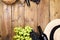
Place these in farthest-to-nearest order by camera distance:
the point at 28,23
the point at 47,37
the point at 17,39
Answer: the point at 28,23, the point at 47,37, the point at 17,39

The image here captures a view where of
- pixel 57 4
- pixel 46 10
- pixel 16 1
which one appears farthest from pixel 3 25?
pixel 57 4

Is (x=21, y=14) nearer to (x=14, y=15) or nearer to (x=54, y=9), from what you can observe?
(x=14, y=15)

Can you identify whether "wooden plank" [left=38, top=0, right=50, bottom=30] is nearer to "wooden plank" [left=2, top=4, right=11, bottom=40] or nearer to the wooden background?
the wooden background

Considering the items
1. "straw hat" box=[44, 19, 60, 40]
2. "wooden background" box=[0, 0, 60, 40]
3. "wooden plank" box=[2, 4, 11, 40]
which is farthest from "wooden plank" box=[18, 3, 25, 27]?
"straw hat" box=[44, 19, 60, 40]

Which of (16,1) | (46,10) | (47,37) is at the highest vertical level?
(16,1)

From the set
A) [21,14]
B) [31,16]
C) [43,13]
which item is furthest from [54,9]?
[21,14]

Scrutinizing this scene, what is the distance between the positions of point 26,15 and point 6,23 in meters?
0.25

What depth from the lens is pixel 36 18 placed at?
180 centimetres

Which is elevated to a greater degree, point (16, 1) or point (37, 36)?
point (16, 1)

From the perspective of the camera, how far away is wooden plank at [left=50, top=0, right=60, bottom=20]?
1824 mm

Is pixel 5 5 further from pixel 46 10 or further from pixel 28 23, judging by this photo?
pixel 46 10

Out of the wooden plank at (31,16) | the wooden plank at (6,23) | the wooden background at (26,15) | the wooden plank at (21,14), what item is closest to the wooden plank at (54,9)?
the wooden background at (26,15)

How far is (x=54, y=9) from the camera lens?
6.00 feet

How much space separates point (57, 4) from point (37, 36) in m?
0.51
